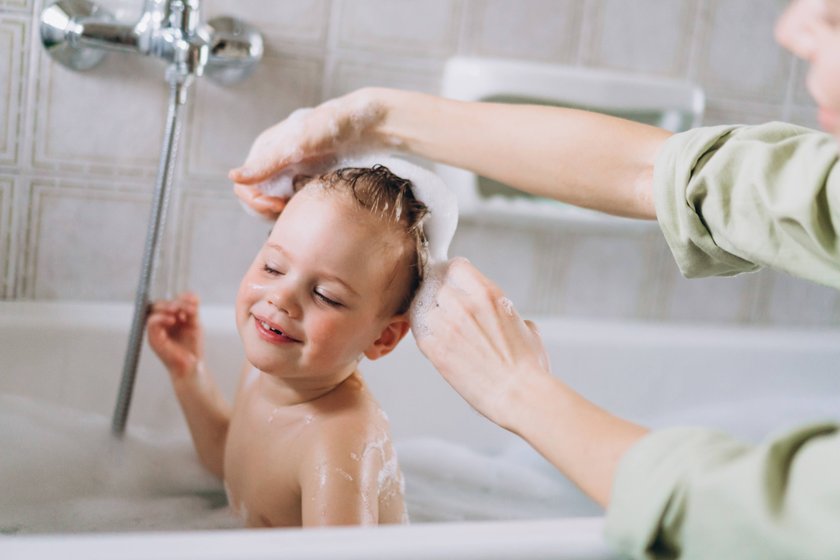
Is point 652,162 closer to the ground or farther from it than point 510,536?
farther from it

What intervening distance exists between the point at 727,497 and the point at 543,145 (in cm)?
50

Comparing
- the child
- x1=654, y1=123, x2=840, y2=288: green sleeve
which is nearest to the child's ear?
the child

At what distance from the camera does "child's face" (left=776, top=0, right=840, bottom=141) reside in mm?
558

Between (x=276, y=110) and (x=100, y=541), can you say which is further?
(x=276, y=110)

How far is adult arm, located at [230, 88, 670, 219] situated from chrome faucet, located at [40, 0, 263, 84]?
25cm

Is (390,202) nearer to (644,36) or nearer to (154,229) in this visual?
(154,229)

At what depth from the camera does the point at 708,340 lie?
1.75 m

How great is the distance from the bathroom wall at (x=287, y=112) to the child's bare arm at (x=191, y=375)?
0.15 m

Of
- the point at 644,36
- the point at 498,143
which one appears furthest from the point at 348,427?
the point at 644,36

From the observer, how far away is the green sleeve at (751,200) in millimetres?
808

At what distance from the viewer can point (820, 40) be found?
56 cm

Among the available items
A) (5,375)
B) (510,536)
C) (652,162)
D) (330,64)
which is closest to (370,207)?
(652,162)

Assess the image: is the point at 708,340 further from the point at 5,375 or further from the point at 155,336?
the point at 5,375

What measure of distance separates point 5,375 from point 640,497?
105cm
